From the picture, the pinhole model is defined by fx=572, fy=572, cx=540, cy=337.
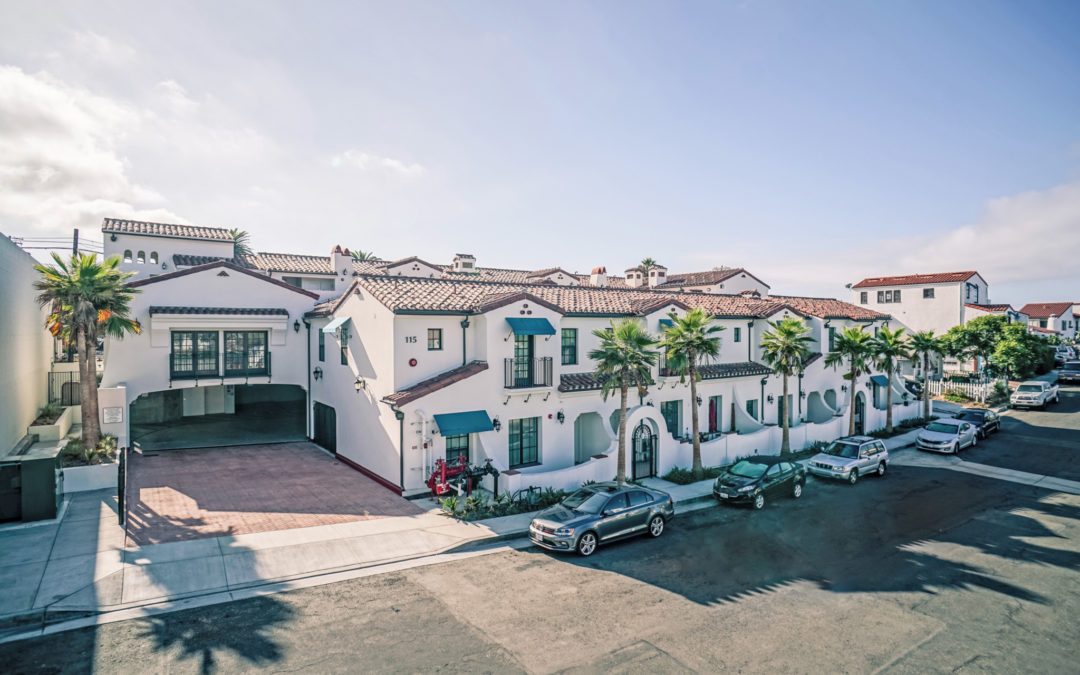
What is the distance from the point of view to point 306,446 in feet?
87.9

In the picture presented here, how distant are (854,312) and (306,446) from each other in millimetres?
32221

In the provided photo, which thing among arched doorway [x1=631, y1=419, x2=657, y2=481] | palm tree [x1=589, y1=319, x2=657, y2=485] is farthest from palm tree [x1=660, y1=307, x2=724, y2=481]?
palm tree [x1=589, y1=319, x2=657, y2=485]

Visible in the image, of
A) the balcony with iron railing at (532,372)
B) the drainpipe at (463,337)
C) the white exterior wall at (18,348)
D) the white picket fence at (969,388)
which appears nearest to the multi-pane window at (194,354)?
the white exterior wall at (18,348)

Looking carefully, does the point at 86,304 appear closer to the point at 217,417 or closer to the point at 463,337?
the point at 463,337

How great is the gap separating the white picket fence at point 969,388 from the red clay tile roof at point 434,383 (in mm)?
41072

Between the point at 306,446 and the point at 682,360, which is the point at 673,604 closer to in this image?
the point at 682,360

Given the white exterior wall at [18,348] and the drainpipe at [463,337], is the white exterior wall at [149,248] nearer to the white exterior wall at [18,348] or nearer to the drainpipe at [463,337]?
the white exterior wall at [18,348]

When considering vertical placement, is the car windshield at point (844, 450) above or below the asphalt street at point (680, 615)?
above

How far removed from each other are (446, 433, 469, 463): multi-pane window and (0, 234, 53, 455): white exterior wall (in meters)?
14.2

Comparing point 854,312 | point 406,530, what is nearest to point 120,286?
point 406,530

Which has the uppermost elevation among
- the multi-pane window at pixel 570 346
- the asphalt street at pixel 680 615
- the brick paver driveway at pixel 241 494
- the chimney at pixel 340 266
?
Answer: the chimney at pixel 340 266

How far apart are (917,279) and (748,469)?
48.0 metres

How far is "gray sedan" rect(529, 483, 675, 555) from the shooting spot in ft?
48.1

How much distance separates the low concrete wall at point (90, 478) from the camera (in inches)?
712
